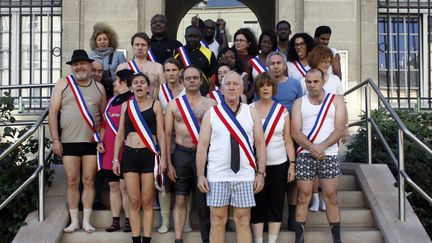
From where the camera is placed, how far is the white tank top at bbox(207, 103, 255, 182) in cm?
586

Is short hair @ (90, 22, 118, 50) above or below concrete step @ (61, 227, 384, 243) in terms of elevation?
above

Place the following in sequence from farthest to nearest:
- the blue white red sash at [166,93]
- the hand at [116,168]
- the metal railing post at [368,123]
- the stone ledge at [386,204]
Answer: the metal railing post at [368,123] < the blue white red sash at [166,93] < the stone ledge at [386,204] < the hand at [116,168]

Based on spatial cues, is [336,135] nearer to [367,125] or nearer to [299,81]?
[299,81]

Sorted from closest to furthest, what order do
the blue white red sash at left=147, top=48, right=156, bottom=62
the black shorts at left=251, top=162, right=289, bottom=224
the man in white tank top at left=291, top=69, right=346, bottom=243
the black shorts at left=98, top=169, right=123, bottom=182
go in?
the black shorts at left=251, top=162, right=289, bottom=224, the man in white tank top at left=291, top=69, right=346, bottom=243, the black shorts at left=98, top=169, right=123, bottom=182, the blue white red sash at left=147, top=48, right=156, bottom=62

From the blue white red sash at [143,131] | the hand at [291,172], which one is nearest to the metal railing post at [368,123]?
the hand at [291,172]

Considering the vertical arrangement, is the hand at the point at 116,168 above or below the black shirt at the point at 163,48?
below

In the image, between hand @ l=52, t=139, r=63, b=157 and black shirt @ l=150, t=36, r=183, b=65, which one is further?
black shirt @ l=150, t=36, r=183, b=65

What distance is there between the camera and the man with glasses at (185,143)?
631cm

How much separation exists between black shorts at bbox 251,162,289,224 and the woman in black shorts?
3.30 feet

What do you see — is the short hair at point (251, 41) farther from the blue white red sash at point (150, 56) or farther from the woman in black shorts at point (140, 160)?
the woman in black shorts at point (140, 160)

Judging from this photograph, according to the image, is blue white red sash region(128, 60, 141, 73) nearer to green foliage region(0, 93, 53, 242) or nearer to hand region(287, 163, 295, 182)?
green foliage region(0, 93, 53, 242)

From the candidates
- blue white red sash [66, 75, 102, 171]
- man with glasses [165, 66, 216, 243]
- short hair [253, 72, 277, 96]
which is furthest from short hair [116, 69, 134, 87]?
short hair [253, 72, 277, 96]

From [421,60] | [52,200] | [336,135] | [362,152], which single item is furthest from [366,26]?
[52,200]

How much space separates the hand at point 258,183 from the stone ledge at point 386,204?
1.59m
